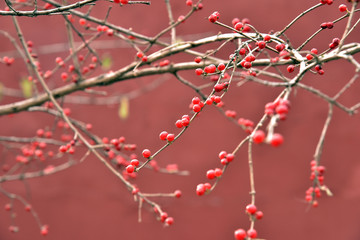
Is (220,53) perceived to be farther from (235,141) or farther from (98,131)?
(98,131)

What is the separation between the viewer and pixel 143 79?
3.29 m

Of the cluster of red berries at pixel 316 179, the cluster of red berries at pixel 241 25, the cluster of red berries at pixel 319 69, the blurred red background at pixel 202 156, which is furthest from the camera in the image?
the blurred red background at pixel 202 156

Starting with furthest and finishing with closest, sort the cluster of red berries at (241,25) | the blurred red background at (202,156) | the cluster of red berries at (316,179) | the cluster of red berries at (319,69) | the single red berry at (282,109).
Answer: the blurred red background at (202,156) → the cluster of red berries at (316,179) → the cluster of red berries at (241,25) → the cluster of red berries at (319,69) → the single red berry at (282,109)

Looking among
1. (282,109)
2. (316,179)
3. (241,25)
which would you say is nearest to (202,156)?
(316,179)

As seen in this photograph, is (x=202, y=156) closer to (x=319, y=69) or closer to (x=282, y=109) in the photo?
(x=319, y=69)

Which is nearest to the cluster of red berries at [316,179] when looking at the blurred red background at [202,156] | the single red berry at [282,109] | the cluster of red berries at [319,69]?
the cluster of red berries at [319,69]

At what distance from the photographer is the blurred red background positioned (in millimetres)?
2908

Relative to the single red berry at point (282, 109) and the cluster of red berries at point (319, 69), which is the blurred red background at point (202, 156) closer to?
the cluster of red berries at point (319, 69)

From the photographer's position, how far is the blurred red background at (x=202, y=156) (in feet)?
9.54

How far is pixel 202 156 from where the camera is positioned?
3.07 m

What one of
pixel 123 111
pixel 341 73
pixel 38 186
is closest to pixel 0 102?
pixel 38 186

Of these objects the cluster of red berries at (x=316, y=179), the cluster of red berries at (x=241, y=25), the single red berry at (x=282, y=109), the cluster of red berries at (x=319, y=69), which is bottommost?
the single red berry at (x=282, y=109)

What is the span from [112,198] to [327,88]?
198 centimetres

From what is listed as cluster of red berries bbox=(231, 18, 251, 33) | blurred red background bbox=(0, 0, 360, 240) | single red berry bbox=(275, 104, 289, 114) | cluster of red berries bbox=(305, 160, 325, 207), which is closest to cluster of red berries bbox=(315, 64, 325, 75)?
A: cluster of red berries bbox=(231, 18, 251, 33)
